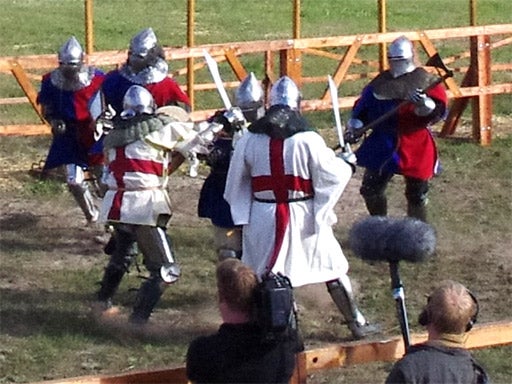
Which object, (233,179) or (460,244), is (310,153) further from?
(460,244)

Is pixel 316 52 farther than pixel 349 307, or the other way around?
pixel 316 52

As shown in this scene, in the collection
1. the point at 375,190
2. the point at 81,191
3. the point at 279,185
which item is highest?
the point at 279,185

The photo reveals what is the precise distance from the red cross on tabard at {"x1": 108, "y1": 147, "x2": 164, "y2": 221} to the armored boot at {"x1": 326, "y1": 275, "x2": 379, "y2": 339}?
4.21 ft

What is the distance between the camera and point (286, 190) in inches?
317

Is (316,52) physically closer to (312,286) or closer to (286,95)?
(312,286)

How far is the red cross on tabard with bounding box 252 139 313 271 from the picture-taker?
7.98 meters

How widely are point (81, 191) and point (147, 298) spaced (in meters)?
2.53

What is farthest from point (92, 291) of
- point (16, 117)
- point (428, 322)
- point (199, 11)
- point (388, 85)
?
point (199, 11)

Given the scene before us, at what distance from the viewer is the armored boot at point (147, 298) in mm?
8938

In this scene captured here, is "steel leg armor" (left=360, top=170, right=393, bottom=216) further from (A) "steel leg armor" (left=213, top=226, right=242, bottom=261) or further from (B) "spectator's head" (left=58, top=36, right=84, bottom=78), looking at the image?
(B) "spectator's head" (left=58, top=36, right=84, bottom=78)

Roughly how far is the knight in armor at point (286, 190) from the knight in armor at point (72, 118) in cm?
313

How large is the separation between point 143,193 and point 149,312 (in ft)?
2.47

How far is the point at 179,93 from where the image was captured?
10516mm

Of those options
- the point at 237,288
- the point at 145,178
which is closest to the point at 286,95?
the point at 145,178
